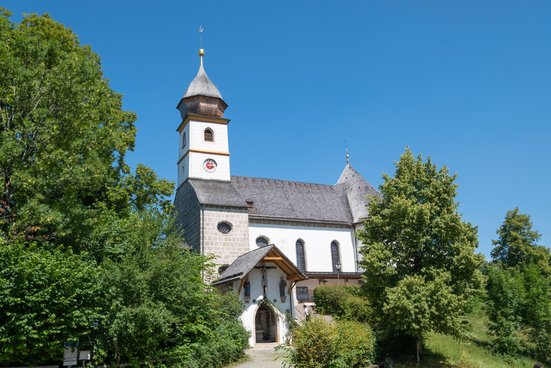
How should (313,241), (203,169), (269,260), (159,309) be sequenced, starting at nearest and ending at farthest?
(159,309) → (269,260) → (203,169) → (313,241)

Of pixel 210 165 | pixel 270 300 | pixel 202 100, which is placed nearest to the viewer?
pixel 270 300

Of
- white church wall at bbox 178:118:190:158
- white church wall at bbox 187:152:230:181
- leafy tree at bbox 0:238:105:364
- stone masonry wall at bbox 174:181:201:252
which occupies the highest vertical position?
white church wall at bbox 178:118:190:158

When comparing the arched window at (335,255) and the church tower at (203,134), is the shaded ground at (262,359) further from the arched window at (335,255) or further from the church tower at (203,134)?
the church tower at (203,134)

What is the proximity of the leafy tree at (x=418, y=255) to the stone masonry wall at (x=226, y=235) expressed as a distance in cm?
1190

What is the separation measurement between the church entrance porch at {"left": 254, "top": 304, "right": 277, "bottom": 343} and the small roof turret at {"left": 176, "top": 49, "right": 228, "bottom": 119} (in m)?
16.4

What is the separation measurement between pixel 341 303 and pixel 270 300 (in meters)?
4.51

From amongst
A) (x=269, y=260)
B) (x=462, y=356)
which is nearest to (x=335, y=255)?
(x=269, y=260)

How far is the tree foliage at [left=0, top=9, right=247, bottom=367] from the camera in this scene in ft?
47.4

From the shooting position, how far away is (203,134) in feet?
123

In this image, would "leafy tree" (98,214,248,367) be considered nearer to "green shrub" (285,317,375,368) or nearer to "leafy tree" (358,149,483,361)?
"green shrub" (285,317,375,368)

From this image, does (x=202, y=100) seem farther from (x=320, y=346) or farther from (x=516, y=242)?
(x=516, y=242)

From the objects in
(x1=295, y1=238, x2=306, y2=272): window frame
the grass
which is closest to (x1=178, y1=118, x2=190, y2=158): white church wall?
(x1=295, y1=238, x2=306, y2=272): window frame

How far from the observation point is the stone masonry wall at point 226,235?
32594 mm

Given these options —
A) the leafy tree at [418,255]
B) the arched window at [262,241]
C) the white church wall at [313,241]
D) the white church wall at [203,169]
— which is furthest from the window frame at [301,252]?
the leafy tree at [418,255]
